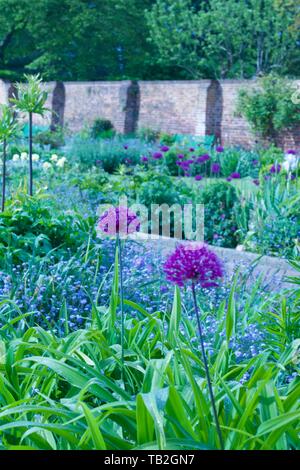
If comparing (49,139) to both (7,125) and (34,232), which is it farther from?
(34,232)

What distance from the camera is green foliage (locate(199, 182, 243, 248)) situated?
7.20m

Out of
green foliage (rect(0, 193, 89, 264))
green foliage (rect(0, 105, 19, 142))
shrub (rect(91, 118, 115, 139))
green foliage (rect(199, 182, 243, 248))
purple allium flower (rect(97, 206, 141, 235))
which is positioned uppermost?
green foliage (rect(0, 105, 19, 142))

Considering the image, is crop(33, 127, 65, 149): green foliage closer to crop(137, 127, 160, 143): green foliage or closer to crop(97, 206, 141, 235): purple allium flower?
crop(137, 127, 160, 143): green foliage

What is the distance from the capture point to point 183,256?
5.65ft

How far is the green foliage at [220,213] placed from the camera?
7199mm

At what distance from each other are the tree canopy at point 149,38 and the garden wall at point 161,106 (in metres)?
5.91

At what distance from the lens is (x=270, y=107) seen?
1816 cm

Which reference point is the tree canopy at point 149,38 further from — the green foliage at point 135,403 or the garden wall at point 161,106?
the green foliage at point 135,403

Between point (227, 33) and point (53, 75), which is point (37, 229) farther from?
point (53, 75)

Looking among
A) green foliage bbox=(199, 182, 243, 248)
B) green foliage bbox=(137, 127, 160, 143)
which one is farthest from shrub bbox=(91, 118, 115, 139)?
green foliage bbox=(199, 182, 243, 248)

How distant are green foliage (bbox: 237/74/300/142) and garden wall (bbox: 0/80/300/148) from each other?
0.50m

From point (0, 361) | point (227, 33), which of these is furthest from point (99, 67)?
point (0, 361)

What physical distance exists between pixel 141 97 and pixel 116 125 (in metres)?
1.26

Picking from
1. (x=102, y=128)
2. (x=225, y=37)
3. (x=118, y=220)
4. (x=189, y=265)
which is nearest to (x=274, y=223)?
(x=118, y=220)
